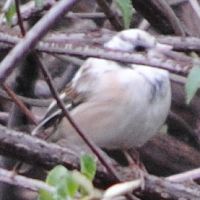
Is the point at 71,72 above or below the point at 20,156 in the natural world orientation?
below

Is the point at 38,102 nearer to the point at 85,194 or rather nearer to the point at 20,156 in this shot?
the point at 20,156

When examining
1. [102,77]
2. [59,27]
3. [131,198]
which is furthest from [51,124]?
[131,198]

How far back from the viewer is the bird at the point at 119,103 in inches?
118

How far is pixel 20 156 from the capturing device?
6.68ft

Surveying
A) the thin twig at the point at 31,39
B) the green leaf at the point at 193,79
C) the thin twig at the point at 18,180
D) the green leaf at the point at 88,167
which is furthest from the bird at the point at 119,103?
the thin twig at the point at 31,39

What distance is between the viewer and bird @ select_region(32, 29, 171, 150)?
9.83 feet

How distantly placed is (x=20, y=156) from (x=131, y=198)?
0.30m

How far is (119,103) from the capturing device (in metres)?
3.03

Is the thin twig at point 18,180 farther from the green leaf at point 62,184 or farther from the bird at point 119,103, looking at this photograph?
the bird at point 119,103

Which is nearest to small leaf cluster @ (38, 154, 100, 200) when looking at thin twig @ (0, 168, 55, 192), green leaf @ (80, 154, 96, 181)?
green leaf @ (80, 154, 96, 181)

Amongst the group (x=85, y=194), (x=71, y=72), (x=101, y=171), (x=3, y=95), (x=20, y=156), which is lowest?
(x=71, y=72)

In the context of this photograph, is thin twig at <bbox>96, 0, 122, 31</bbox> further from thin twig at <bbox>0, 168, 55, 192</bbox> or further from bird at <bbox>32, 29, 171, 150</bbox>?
thin twig at <bbox>0, 168, 55, 192</bbox>

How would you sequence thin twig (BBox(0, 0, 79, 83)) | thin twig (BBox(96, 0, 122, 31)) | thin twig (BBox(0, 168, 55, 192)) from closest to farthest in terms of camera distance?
thin twig (BBox(0, 0, 79, 83)) < thin twig (BBox(0, 168, 55, 192)) < thin twig (BBox(96, 0, 122, 31))

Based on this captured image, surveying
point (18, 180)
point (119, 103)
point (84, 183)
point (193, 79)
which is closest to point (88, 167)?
point (84, 183)
